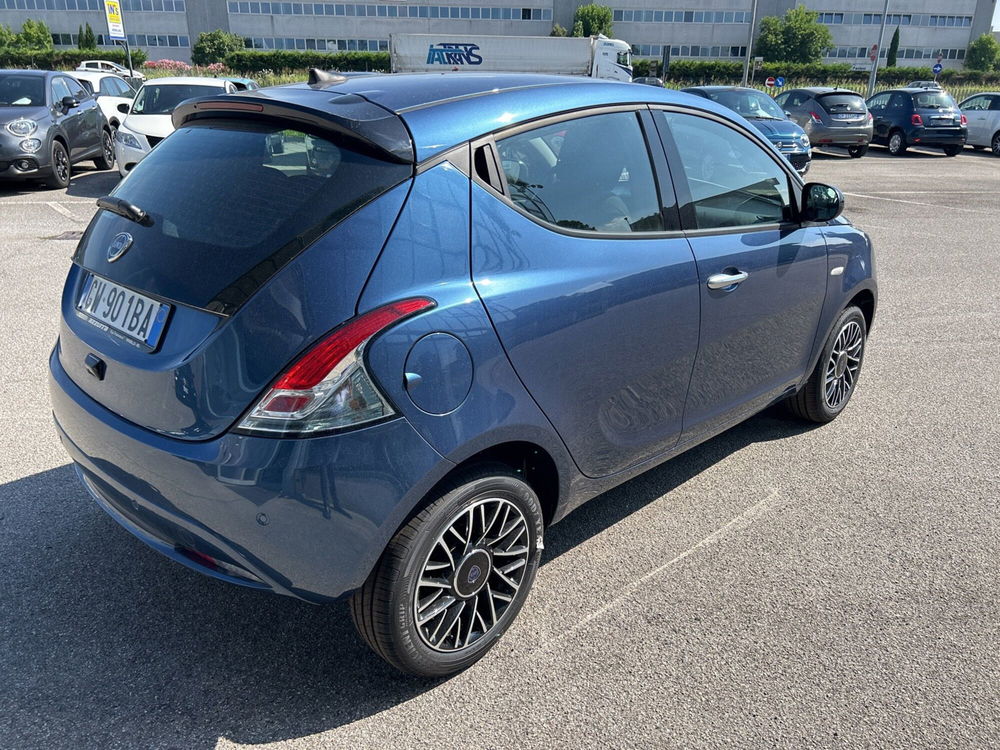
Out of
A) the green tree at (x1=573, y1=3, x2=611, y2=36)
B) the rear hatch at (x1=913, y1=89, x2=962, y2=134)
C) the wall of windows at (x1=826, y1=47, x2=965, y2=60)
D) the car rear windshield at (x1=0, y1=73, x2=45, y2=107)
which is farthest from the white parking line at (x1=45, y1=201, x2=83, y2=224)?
the wall of windows at (x1=826, y1=47, x2=965, y2=60)

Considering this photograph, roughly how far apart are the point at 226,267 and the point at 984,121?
2470 cm

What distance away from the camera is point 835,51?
87.1 meters

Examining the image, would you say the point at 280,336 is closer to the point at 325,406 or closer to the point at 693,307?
the point at 325,406

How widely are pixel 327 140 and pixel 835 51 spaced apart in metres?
98.2

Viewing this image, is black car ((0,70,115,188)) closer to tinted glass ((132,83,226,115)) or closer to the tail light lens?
tinted glass ((132,83,226,115))

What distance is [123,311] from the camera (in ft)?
8.11

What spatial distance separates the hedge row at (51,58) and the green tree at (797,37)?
60.5 meters

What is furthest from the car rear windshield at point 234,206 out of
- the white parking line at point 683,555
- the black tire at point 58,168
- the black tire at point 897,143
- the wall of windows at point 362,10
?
the wall of windows at point 362,10

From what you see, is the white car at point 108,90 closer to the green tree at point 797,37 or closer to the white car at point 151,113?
the white car at point 151,113

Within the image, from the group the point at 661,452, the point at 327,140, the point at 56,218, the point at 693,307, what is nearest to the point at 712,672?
the point at 661,452

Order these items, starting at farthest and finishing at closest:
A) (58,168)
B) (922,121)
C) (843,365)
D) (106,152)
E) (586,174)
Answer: (922,121), (106,152), (58,168), (843,365), (586,174)

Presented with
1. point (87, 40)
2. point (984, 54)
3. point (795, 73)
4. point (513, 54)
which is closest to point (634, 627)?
point (513, 54)

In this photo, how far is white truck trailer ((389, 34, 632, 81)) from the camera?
2670 cm

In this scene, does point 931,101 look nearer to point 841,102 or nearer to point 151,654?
point 841,102
